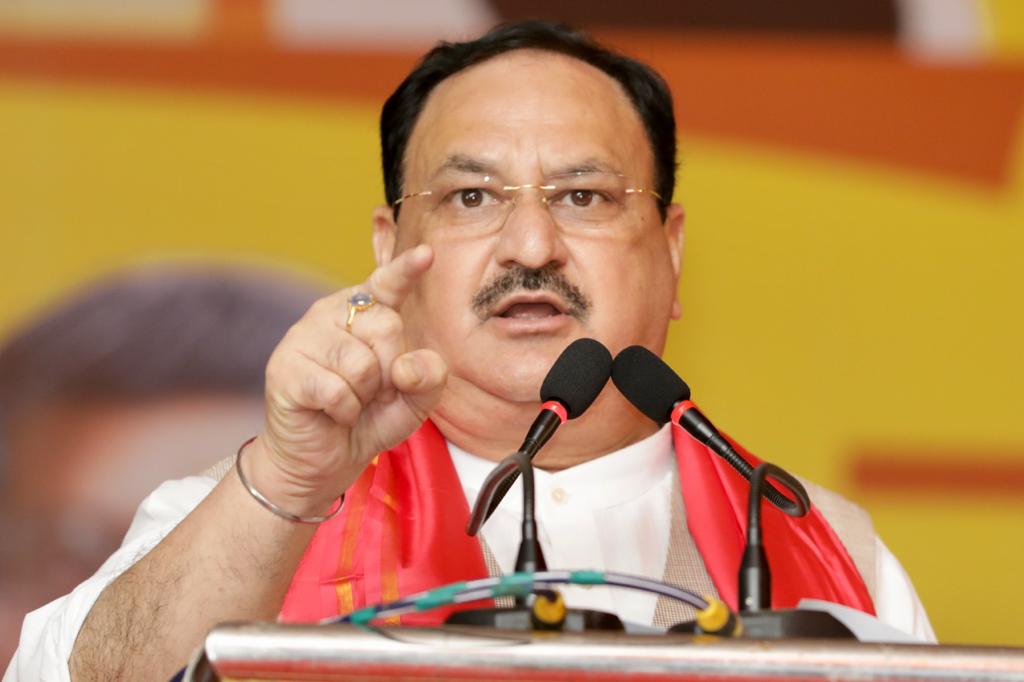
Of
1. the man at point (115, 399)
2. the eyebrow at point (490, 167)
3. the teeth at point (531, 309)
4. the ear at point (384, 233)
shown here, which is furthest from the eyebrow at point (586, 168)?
the man at point (115, 399)

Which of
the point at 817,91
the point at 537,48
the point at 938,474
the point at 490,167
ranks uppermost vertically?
the point at 817,91

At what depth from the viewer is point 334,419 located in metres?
1.54

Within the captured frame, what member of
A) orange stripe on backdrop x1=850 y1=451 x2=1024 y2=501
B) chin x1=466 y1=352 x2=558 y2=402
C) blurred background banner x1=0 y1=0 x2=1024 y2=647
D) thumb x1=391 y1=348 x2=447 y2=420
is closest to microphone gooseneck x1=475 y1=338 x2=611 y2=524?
thumb x1=391 y1=348 x2=447 y2=420

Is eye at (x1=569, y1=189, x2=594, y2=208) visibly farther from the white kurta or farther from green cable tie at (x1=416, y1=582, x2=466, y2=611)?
green cable tie at (x1=416, y1=582, x2=466, y2=611)

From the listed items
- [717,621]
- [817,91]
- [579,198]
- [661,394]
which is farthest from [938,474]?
[717,621]

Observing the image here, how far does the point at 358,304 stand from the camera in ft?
4.95

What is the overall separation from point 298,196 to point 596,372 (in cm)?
167

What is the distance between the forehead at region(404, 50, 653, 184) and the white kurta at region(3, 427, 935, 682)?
494 millimetres

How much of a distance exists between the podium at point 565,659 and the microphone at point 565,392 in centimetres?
36

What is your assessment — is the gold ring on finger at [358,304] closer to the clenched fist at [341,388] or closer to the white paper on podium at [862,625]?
the clenched fist at [341,388]

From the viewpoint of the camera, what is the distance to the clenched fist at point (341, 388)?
1.49 meters

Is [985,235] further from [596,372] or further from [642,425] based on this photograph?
[596,372]

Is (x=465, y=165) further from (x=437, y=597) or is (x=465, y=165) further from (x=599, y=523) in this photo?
(x=437, y=597)

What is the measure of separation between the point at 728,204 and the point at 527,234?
3.69ft
